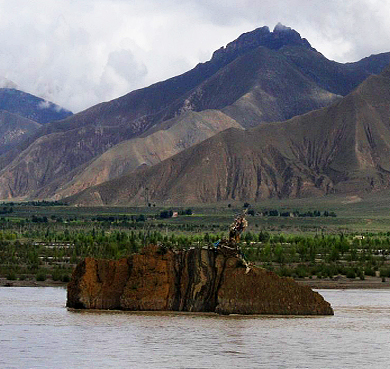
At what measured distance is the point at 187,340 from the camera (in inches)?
1421

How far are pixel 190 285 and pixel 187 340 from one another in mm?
6535

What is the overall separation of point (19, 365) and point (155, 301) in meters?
12.2

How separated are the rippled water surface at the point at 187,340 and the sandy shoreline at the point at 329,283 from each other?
1903cm

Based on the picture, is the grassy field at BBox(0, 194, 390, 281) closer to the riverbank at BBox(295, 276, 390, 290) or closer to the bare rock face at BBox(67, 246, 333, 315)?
the riverbank at BBox(295, 276, 390, 290)

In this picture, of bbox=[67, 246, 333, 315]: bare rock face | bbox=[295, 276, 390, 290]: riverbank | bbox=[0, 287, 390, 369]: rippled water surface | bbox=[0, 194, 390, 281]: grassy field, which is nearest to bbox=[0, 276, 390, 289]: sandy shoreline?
bbox=[295, 276, 390, 290]: riverbank

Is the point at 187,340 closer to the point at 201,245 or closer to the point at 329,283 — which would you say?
the point at 329,283

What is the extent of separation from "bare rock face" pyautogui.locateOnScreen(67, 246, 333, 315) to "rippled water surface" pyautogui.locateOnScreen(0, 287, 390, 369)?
775 millimetres

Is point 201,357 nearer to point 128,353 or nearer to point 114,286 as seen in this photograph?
point 128,353

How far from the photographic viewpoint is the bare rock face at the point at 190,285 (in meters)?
41.8

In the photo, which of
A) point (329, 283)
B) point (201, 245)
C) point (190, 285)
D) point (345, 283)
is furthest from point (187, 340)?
point (201, 245)

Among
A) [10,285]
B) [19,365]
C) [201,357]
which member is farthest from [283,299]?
[10,285]

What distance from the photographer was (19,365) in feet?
102

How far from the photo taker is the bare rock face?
4178cm

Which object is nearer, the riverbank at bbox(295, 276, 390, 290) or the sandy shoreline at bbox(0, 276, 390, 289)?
the sandy shoreline at bbox(0, 276, 390, 289)
